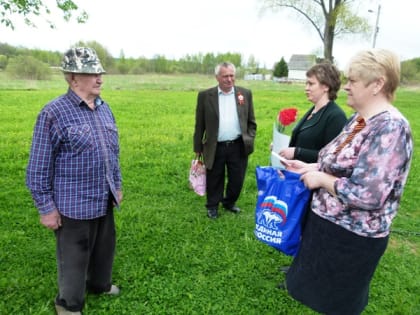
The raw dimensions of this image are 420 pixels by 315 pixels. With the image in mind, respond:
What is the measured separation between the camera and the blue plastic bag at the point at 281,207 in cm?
212

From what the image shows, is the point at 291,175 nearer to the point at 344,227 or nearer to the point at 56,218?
the point at 344,227

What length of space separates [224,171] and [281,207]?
7.88 ft

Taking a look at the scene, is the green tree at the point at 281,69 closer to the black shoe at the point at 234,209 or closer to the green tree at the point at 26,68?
the green tree at the point at 26,68

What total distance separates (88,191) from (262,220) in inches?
47.5

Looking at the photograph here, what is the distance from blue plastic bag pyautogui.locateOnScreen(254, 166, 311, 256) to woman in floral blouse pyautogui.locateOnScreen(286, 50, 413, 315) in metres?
0.08

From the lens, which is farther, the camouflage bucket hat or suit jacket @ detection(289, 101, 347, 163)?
suit jacket @ detection(289, 101, 347, 163)

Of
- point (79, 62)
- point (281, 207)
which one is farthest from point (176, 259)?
point (79, 62)

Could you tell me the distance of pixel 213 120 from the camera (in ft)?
13.9

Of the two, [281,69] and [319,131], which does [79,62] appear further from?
[281,69]

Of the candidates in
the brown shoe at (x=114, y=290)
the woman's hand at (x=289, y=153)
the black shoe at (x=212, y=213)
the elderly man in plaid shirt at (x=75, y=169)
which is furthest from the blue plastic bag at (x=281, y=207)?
the black shoe at (x=212, y=213)

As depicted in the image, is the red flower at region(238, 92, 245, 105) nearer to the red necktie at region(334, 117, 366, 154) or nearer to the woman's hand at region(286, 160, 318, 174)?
the woman's hand at region(286, 160, 318, 174)

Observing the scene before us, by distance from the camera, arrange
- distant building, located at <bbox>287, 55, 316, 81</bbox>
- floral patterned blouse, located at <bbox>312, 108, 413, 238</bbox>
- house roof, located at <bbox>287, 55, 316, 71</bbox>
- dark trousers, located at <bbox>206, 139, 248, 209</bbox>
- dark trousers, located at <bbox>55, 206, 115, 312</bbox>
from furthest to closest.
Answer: house roof, located at <bbox>287, 55, 316, 71</bbox>, distant building, located at <bbox>287, 55, 316, 81</bbox>, dark trousers, located at <bbox>206, 139, 248, 209</bbox>, dark trousers, located at <bbox>55, 206, 115, 312</bbox>, floral patterned blouse, located at <bbox>312, 108, 413, 238</bbox>

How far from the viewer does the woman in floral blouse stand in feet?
5.34

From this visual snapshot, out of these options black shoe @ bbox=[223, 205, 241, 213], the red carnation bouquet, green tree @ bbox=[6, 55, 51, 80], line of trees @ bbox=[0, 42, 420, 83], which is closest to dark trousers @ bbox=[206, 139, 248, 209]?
black shoe @ bbox=[223, 205, 241, 213]
